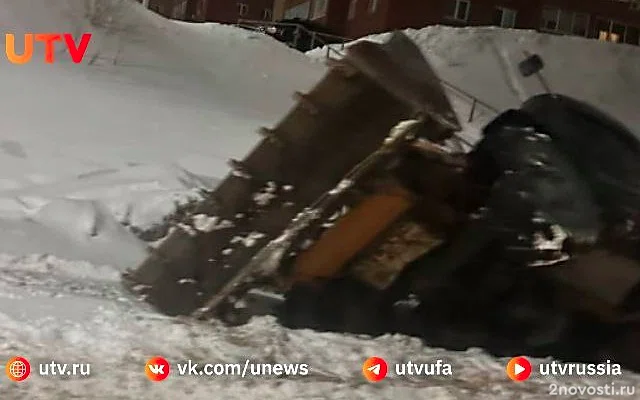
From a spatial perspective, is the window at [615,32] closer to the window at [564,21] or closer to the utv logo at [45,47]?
the window at [564,21]

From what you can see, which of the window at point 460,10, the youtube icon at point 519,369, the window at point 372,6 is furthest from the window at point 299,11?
the youtube icon at point 519,369

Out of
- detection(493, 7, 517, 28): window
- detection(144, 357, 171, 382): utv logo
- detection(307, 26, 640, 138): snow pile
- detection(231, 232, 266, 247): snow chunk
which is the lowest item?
detection(144, 357, 171, 382): utv logo

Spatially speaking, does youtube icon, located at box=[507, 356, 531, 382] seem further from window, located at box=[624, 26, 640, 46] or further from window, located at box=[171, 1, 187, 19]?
window, located at box=[171, 1, 187, 19]

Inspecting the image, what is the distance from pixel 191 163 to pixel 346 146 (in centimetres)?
29

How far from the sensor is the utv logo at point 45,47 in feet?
5.40

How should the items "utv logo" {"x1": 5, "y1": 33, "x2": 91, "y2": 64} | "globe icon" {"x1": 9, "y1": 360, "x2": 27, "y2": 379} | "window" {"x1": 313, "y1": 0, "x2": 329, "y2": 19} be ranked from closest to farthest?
1. "globe icon" {"x1": 9, "y1": 360, "x2": 27, "y2": 379}
2. "utv logo" {"x1": 5, "y1": 33, "x2": 91, "y2": 64}
3. "window" {"x1": 313, "y1": 0, "x2": 329, "y2": 19}

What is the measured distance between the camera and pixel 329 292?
1738 mm

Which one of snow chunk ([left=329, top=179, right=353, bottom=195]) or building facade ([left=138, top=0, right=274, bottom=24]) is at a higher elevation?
building facade ([left=138, top=0, right=274, bottom=24])

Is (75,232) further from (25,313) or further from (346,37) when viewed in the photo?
(346,37)

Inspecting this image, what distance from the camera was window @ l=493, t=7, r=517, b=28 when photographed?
177 cm

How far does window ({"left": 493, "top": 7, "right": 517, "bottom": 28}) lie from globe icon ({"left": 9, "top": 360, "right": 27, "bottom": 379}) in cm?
99

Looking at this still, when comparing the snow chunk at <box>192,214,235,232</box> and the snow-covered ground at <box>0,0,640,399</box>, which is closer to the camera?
the snow-covered ground at <box>0,0,640,399</box>

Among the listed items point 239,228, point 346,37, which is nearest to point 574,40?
point 346,37

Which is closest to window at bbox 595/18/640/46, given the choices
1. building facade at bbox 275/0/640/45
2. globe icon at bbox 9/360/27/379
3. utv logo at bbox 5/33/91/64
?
building facade at bbox 275/0/640/45
